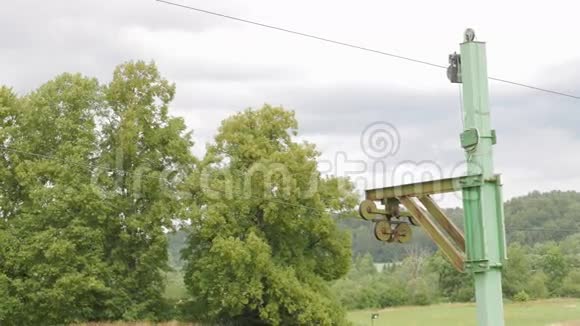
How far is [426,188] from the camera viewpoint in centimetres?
847

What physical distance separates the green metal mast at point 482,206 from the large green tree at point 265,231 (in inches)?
880

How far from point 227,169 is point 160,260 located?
195 inches

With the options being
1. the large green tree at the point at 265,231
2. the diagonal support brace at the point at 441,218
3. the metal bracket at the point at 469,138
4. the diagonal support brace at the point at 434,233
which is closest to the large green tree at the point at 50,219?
the large green tree at the point at 265,231

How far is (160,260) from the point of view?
32.2 meters

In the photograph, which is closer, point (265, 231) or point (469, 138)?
point (469, 138)

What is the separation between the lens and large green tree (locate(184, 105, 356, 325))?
30594 millimetres

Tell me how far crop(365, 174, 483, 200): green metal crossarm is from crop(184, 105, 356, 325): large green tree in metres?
21.0

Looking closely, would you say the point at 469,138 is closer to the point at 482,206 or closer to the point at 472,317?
the point at 482,206

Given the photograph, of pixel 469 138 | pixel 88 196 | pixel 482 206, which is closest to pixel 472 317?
pixel 88 196

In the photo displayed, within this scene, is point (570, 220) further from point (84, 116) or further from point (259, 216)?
point (84, 116)

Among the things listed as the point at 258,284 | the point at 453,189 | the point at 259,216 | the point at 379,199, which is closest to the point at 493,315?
→ the point at 453,189

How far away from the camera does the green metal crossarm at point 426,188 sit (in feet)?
25.5

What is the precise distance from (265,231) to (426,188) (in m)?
24.8

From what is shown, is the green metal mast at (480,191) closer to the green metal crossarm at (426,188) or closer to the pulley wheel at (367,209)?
the green metal crossarm at (426,188)
